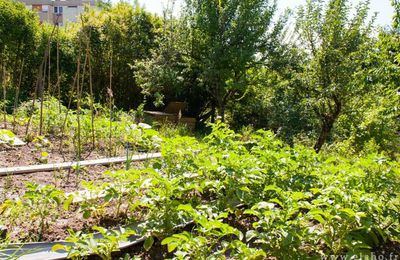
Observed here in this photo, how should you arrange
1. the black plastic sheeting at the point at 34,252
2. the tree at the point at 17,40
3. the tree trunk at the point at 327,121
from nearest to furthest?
the black plastic sheeting at the point at 34,252
the tree trunk at the point at 327,121
the tree at the point at 17,40

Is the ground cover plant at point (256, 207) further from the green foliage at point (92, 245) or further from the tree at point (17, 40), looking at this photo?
the tree at point (17, 40)

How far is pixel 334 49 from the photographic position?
6312 millimetres

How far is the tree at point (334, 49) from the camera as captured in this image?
6.21 metres

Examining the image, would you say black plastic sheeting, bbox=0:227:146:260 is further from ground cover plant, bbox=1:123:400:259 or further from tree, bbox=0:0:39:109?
tree, bbox=0:0:39:109

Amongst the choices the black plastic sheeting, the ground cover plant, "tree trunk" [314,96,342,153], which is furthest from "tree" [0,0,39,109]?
the black plastic sheeting

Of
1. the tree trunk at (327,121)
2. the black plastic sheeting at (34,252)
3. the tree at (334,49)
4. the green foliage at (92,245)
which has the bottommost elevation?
the black plastic sheeting at (34,252)

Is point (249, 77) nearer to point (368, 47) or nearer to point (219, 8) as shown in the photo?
point (219, 8)

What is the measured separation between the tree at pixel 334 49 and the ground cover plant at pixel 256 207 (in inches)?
146

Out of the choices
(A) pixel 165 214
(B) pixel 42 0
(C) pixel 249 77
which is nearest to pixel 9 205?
(A) pixel 165 214

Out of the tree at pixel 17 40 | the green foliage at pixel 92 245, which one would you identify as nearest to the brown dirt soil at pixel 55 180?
the green foliage at pixel 92 245

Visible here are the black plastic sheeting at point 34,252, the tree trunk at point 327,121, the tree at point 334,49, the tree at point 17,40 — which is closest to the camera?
the black plastic sheeting at point 34,252

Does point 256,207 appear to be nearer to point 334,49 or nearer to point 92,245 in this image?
point 92,245

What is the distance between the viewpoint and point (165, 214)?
2.12 m

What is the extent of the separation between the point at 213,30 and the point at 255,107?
293 centimetres
